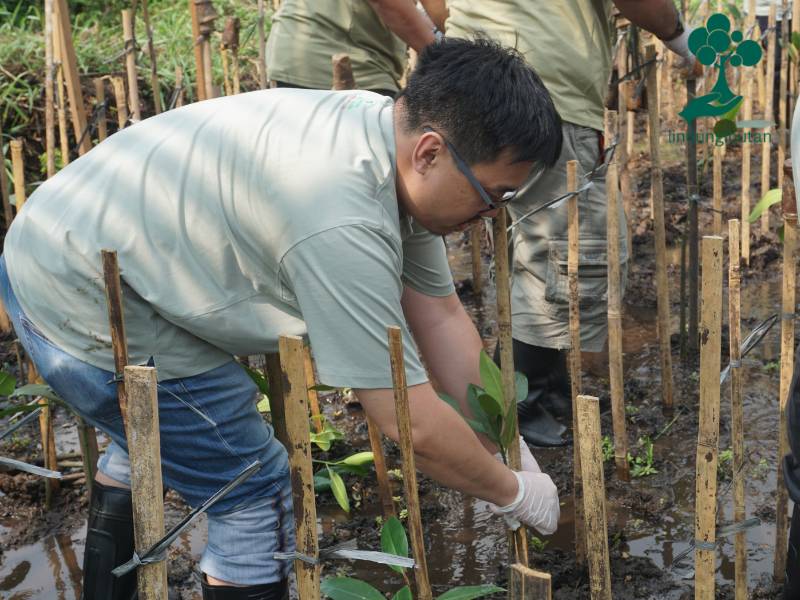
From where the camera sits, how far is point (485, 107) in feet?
4.89

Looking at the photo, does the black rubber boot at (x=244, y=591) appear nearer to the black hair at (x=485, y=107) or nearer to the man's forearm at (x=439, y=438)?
the man's forearm at (x=439, y=438)

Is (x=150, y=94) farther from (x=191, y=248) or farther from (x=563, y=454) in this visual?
(x=191, y=248)

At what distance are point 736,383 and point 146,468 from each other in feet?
3.56

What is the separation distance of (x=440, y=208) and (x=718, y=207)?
176cm

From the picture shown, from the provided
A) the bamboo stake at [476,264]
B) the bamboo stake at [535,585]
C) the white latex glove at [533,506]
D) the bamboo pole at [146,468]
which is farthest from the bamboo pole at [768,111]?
the bamboo pole at [146,468]

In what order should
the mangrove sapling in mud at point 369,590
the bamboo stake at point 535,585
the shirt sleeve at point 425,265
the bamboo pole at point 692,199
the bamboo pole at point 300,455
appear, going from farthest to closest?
the bamboo pole at point 692,199 → the shirt sleeve at point 425,265 → the mangrove sapling in mud at point 369,590 → the bamboo pole at point 300,455 → the bamboo stake at point 535,585

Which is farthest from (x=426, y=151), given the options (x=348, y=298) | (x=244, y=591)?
(x=244, y=591)

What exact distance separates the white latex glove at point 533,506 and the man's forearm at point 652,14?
1.49 m

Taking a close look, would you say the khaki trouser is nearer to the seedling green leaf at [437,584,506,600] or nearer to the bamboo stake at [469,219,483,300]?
the bamboo stake at [469,219,483,300]

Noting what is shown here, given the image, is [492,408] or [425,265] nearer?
[492,408]

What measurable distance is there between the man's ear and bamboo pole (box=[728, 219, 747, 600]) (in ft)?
1.76

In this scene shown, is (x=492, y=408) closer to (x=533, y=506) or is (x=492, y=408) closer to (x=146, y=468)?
(x=533, y=506)

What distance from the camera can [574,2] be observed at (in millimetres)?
2689

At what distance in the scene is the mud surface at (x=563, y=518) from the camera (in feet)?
7.58
